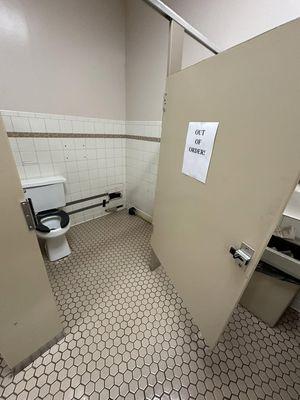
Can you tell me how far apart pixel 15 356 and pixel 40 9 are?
8.19 feet

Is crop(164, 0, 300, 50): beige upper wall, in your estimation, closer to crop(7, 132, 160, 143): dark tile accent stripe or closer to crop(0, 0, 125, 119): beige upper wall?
crop(0, 0, 125, 119): beige upper wall

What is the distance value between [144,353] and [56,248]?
120cm

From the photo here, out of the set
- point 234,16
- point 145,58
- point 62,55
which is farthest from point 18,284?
point 145,58

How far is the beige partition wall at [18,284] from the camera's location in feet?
1.90

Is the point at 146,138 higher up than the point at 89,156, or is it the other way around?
the point at 146,138

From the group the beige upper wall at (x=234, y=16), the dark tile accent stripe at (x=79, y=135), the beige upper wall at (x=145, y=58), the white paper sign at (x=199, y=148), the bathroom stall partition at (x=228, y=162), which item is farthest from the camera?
the beige upper wall at (x=145, y=58)

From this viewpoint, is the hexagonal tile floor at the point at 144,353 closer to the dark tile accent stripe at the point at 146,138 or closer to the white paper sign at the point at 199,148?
the white paper sign at the point at 199,148

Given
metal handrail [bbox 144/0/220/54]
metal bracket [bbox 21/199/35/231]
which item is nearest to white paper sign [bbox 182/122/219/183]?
metal handrail [bbox 144/0/220/54]

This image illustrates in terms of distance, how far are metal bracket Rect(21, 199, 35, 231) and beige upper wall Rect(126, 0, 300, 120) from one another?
168 cm

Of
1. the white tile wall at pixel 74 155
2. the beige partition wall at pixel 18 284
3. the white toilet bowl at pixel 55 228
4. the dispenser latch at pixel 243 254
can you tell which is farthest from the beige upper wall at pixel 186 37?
the beige partition wall at pixel 18 284

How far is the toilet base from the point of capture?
1.62 meters

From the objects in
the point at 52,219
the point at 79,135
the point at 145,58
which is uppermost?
the point at 145,58

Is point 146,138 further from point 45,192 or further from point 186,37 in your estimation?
point 45,192

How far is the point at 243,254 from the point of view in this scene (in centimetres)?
65
